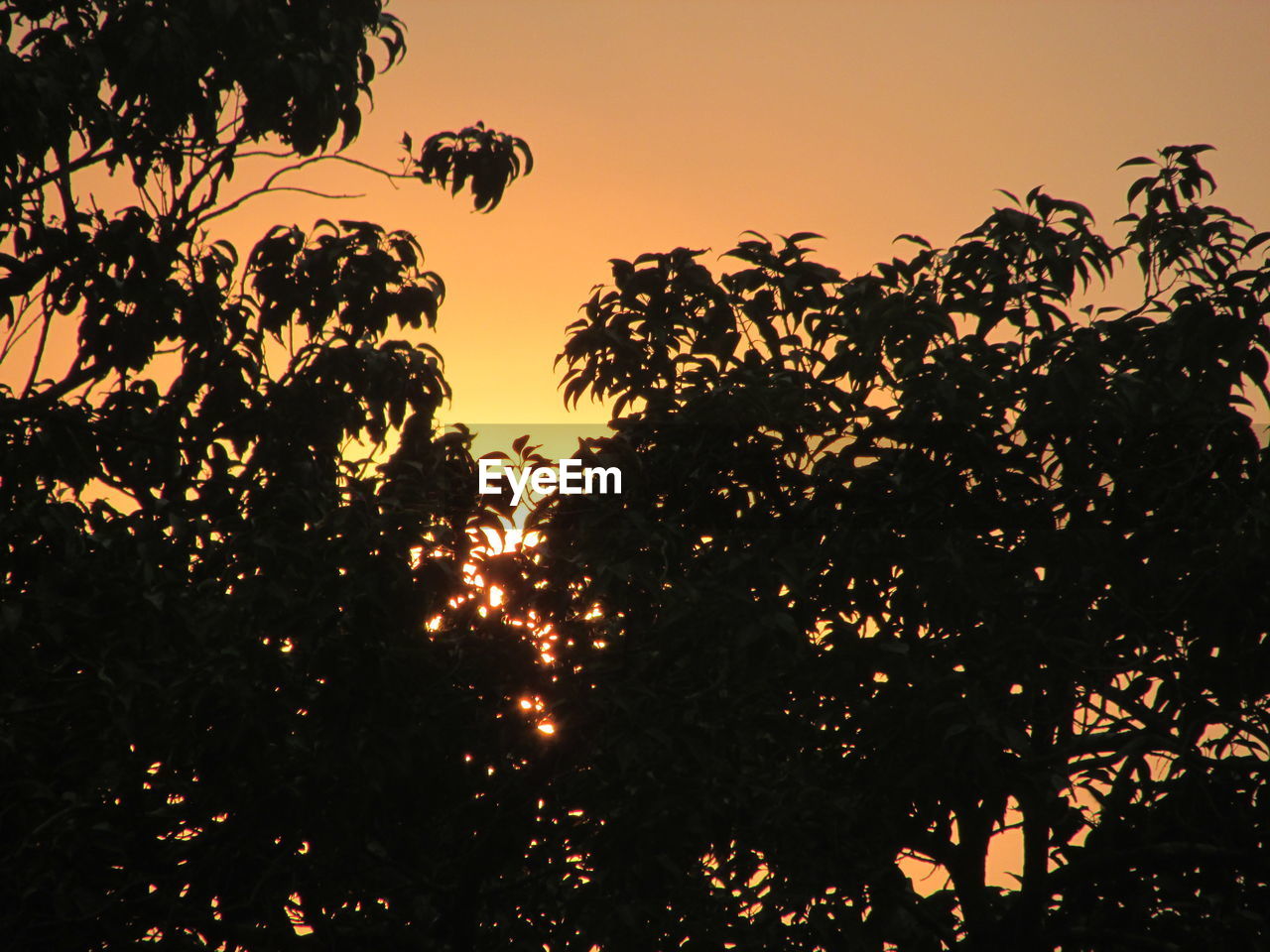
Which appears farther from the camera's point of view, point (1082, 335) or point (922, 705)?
point (1082, 335)

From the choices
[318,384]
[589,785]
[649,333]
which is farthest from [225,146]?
[589,785]

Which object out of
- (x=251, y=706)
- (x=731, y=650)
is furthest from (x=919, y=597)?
(x=251, y=706)

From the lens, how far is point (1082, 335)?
4621 mm

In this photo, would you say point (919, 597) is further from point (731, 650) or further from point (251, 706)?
point (251, 706)

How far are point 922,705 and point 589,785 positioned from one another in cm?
123

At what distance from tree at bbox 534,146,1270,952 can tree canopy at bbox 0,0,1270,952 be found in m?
0.02

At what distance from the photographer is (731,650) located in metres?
4.15

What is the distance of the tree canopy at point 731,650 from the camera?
163 inches

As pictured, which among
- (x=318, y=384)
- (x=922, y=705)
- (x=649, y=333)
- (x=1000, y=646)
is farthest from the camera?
(x=318, y=384)

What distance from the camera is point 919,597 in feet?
13.8

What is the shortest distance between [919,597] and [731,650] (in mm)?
671

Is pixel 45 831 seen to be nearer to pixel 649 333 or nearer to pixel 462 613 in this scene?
pixel 462 613

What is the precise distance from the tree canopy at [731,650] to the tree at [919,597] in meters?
0.02

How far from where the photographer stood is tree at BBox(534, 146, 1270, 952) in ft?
13.6
